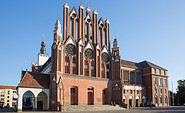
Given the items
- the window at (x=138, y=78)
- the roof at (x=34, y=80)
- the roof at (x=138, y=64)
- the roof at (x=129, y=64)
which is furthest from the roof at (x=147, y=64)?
the roof at (x=34, y=80)

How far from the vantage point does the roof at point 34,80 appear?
1476 inches

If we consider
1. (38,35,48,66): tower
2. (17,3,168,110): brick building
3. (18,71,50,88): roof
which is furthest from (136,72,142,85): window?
(38,35,48,66): tower

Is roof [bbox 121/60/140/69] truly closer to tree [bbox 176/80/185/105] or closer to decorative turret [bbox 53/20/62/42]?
decorative turret [bbox 53/20/62/42]

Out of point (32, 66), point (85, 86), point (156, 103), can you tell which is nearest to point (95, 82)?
point (85, 86)

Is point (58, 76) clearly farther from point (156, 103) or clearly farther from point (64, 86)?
point (156, 103)

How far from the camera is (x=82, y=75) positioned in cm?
4534

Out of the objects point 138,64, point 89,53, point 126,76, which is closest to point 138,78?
point 138,64

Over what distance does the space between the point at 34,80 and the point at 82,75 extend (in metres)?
11.1

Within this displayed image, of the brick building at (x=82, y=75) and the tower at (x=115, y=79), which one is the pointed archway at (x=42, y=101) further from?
the tower at (x=115, y=79)

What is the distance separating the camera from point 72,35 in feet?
152

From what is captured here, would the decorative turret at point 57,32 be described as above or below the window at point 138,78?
above

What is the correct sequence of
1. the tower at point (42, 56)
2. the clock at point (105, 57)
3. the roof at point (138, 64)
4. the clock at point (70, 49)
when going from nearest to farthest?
the clock at point (70, 49)
the clock at point (105, 57)
the roof at point (138, 64)
the tower at point (42, 56)

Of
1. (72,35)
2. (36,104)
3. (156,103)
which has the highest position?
(72,35)

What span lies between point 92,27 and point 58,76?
677 inches
